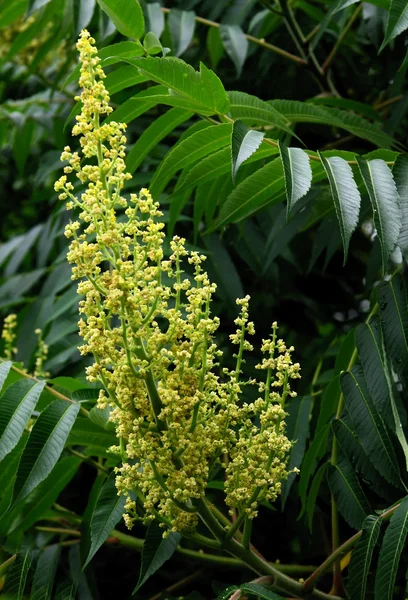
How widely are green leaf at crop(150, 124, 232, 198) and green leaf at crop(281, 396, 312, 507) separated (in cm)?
81

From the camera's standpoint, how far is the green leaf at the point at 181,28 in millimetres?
3016

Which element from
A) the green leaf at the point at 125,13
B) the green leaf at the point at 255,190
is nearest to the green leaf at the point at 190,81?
the green leaf at the point at 255,190

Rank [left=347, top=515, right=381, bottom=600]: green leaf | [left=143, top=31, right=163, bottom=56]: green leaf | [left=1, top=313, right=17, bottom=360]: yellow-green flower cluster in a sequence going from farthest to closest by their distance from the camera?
[left=1, top=313, right=17, bottom=360]: yellow-green flower cluster, [left=143, top=31, right=163, bottom=56]: green leaf, [left=347, top=515, right=381, bottom=600]: green leaf

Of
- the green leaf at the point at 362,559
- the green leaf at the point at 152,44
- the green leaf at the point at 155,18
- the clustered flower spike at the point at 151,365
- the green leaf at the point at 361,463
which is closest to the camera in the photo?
the clustered flower spike at the point at 151,365

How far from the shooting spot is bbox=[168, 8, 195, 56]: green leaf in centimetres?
302

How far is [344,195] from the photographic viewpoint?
1.73 metres

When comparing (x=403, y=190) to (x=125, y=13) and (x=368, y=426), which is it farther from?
(x=125, y=13)

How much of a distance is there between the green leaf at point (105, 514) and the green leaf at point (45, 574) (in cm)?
29

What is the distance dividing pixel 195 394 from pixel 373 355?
23.9 inches

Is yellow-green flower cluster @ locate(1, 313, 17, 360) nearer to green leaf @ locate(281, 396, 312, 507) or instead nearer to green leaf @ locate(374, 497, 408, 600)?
green leaf @ locate(281, 396, 312, 507)

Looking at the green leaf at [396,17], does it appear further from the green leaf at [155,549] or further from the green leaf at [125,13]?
the green leaf at [155,549]

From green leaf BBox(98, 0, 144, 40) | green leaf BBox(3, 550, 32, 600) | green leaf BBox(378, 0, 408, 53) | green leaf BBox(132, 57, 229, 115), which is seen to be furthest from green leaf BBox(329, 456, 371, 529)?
green leaf BBox(98, 0, 144, 40)

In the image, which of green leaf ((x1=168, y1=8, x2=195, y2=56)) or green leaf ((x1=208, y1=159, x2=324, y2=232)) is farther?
green leaf ((x1=168, y1=8, x2=195, y2=56))

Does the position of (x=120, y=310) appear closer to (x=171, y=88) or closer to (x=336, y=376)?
(x=171, y=88)
